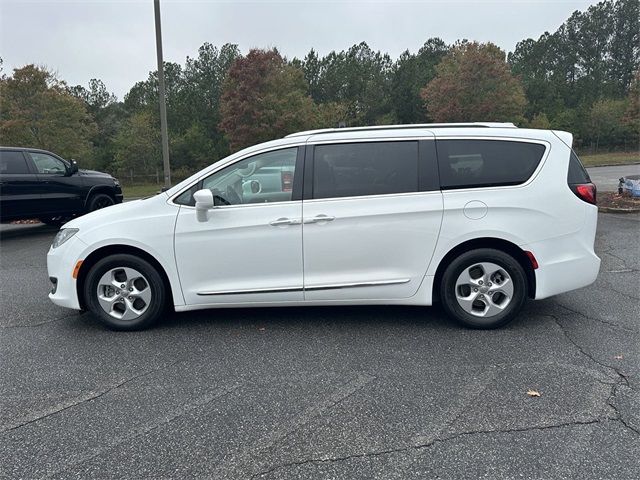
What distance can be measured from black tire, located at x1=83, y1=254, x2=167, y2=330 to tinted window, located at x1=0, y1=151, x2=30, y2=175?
657 centimetres

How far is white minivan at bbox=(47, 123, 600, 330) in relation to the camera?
4.19 meters

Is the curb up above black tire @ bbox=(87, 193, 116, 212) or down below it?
below

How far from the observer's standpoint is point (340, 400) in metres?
3.14

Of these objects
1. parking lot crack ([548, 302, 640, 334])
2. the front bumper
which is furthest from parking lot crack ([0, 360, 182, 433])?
parking lot crack ([548, 302, 640, 334])

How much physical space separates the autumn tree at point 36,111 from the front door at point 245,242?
68.3 ft

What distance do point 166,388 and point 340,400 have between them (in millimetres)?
1235

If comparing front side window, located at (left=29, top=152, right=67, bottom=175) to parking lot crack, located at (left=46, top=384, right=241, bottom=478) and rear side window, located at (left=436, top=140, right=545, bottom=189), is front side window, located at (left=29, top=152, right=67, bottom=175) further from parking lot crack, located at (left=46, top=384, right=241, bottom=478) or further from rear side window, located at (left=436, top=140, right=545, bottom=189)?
rear side window, located at (left=436, top=140, right=545, bottom=189)

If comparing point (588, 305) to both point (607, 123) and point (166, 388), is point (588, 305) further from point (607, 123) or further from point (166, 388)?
point (607, 123)

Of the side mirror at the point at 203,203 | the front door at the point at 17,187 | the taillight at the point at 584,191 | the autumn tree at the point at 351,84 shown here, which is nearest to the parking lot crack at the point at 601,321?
the taillight at the point at 584,191

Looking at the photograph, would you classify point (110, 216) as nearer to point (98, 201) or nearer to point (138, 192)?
point (98, 201)

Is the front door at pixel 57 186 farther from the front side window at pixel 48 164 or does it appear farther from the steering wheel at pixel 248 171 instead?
the steering wheel at pixel 248 171

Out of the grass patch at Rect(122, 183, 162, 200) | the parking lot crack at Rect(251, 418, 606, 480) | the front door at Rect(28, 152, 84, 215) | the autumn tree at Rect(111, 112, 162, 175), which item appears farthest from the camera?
the autumn tree at Rect(111, 112, 162, 175)

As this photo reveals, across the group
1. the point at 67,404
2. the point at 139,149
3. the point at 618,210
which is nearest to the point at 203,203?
the point at 67,404

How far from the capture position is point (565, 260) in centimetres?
425
